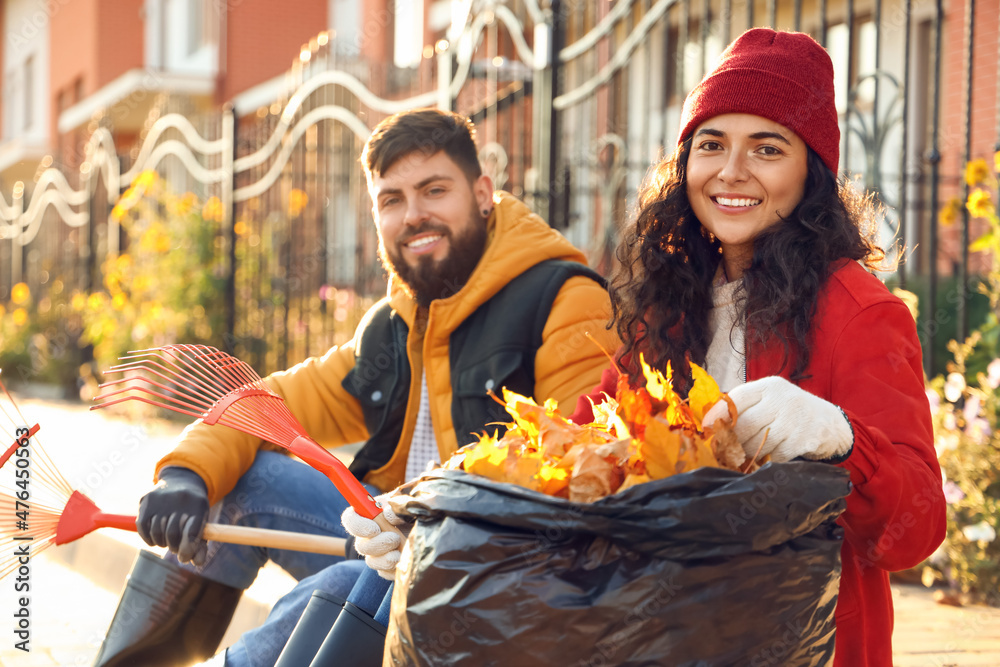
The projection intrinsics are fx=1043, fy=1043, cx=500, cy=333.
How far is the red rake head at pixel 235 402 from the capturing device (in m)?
1.89

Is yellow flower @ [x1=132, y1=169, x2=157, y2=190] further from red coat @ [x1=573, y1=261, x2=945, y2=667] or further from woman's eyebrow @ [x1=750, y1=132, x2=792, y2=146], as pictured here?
red coat @ [x1=573, y1=261, x2=945, y2=667]

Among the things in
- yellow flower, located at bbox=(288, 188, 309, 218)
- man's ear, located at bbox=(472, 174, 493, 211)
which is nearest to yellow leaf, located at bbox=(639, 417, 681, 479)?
man's ear, located at bbox=(472, 174, 493, 211)

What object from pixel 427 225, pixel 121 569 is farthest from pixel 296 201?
pixel 427 225

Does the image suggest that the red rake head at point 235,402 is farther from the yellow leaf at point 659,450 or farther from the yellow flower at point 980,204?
the yellow flower at point 980,204

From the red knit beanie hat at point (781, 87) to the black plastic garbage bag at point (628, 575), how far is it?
88 centimetres

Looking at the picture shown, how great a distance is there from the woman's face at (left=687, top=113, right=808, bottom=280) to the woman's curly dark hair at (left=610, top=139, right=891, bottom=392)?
0.11ft

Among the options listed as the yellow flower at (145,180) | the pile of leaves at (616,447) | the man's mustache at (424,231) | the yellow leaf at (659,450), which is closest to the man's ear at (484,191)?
the man's mustache at (424,231)

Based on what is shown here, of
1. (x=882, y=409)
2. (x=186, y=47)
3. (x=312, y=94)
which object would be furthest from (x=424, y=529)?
(x=186, y=47)

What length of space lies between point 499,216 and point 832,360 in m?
1.38

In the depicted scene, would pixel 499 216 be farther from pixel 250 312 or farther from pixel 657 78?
pixel 657 78

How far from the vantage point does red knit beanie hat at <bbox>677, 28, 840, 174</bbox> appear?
1998 millimetres

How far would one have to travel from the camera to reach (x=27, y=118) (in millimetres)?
26547

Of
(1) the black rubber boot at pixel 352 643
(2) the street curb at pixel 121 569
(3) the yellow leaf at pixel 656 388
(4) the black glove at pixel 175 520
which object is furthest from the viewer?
(2) the street curb at pixel 121 569

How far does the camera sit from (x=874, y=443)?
5.30ft
